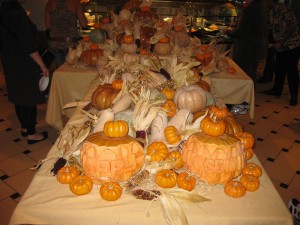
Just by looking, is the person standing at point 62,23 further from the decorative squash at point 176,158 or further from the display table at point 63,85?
the decorative squash at point 176,158

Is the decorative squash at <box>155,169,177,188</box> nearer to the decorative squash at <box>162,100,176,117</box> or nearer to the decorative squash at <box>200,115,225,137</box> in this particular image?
the decorative squash at <box>200,115,225,137</box>

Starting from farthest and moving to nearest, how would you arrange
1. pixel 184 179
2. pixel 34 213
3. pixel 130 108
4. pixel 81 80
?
pixel 81 80 → pixel 130 108 → pixel 184 179 → pixel 34 213

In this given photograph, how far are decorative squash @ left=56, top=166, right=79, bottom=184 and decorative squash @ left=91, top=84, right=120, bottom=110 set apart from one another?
0.76 metres

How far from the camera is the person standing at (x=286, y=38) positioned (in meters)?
4.67

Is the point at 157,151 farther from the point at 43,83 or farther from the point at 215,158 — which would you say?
the point at 43,83

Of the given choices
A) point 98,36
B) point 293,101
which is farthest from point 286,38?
point 98,36

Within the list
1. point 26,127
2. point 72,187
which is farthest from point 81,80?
point 72,187

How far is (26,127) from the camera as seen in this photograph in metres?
3.67

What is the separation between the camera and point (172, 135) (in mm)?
1689

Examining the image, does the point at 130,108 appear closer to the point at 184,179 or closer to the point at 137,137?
the point at 137,137

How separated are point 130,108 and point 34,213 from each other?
3.27 feet

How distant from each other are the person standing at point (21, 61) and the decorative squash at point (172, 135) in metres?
2.08

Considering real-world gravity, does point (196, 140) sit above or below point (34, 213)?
above

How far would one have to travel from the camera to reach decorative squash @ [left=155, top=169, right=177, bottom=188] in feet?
4.76
